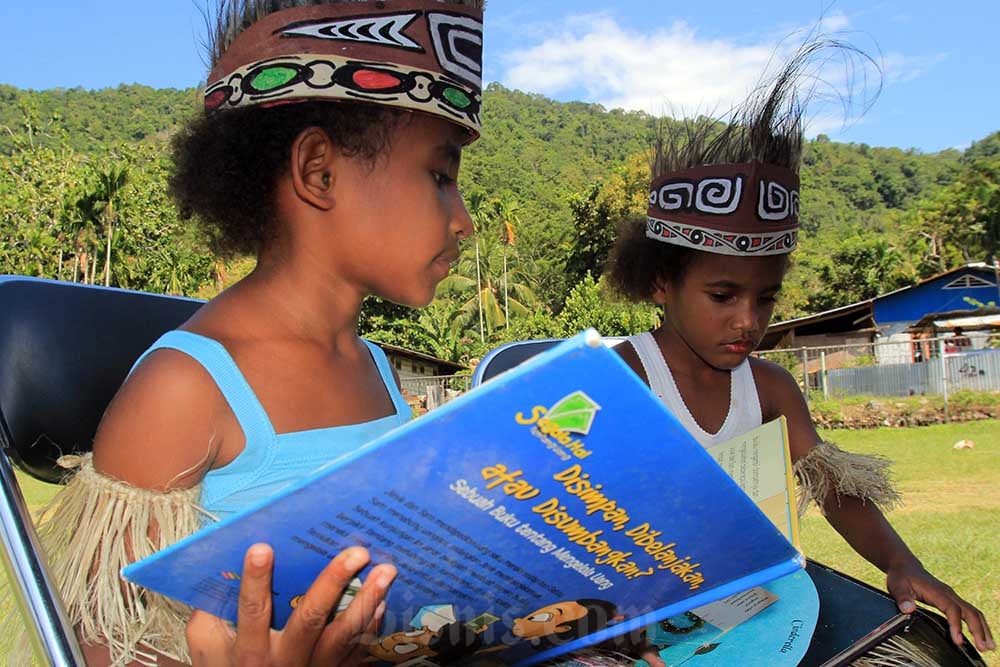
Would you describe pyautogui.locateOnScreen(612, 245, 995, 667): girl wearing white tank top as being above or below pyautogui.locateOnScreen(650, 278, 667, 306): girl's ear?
below

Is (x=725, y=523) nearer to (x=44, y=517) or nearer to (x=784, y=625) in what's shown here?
(x=784, y=625)

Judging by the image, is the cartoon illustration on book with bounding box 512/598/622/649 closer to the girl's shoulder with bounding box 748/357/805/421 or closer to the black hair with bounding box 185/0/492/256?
the black hair with bounding box 185/0/492/256

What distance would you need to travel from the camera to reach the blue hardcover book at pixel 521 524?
0.62 metres

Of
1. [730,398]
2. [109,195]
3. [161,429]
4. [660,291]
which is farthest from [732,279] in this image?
[109,195]

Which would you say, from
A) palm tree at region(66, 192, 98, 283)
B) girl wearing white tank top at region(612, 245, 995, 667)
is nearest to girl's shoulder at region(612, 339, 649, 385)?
girl wearing white tank top at region(612, 245, 995, 667)

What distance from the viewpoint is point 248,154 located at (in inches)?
48.4

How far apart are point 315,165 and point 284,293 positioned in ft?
0.61

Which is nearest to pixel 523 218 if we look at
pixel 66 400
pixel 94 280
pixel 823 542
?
pixel 94 280

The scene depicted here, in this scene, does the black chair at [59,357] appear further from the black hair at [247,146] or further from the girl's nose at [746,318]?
the girl's nose at [746,318]

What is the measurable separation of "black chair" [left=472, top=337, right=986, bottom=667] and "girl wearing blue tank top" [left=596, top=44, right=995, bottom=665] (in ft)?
0.95

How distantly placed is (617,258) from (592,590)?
1800 millimetres

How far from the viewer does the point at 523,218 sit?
4166cm

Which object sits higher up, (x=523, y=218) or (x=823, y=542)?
(x=523, y=218)

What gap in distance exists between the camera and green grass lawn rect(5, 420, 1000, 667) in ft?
13.9
